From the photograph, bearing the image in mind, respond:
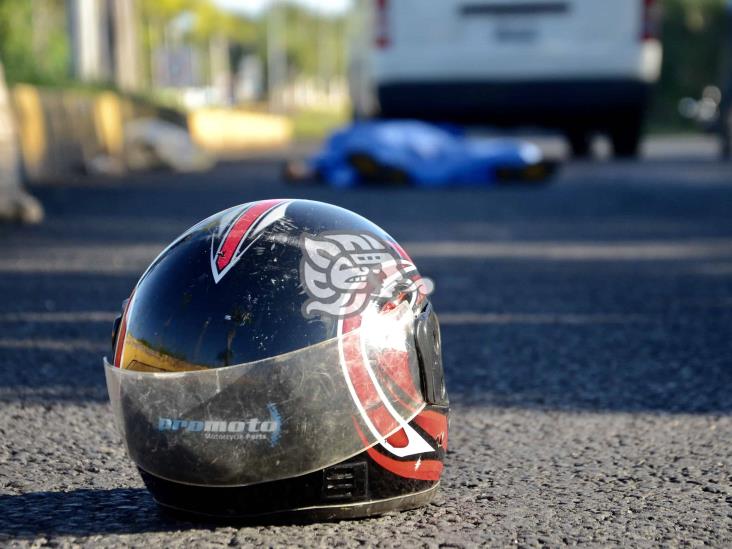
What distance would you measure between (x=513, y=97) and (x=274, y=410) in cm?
1129

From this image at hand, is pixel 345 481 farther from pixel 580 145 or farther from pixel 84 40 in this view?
pixel 84 40

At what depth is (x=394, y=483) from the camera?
8.70ft

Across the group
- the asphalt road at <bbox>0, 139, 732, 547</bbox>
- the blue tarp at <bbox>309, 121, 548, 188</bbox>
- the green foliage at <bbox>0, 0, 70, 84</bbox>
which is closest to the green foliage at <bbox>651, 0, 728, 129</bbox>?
the green foliage at <bbox>0, 0, 70, 84</bbox>

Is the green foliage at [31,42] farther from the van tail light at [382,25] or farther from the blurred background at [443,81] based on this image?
the van tail light at [382,25]

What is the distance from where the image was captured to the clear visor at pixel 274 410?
2.47 meters

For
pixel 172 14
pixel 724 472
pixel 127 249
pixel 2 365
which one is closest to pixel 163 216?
pixel 127 249

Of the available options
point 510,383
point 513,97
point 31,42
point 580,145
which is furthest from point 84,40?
point 31,42

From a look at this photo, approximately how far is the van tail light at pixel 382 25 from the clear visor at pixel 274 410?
1085cm

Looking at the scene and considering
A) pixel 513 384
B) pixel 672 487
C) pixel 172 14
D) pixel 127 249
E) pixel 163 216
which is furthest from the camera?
pixel 172 14

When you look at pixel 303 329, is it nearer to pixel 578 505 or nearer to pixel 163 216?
pixel 578 505

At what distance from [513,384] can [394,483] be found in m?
1.57

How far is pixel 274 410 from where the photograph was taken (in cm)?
248

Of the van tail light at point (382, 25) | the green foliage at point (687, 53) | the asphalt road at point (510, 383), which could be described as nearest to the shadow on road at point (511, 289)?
the asphalt road at point (510, 383)

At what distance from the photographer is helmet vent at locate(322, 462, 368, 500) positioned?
256 cm
